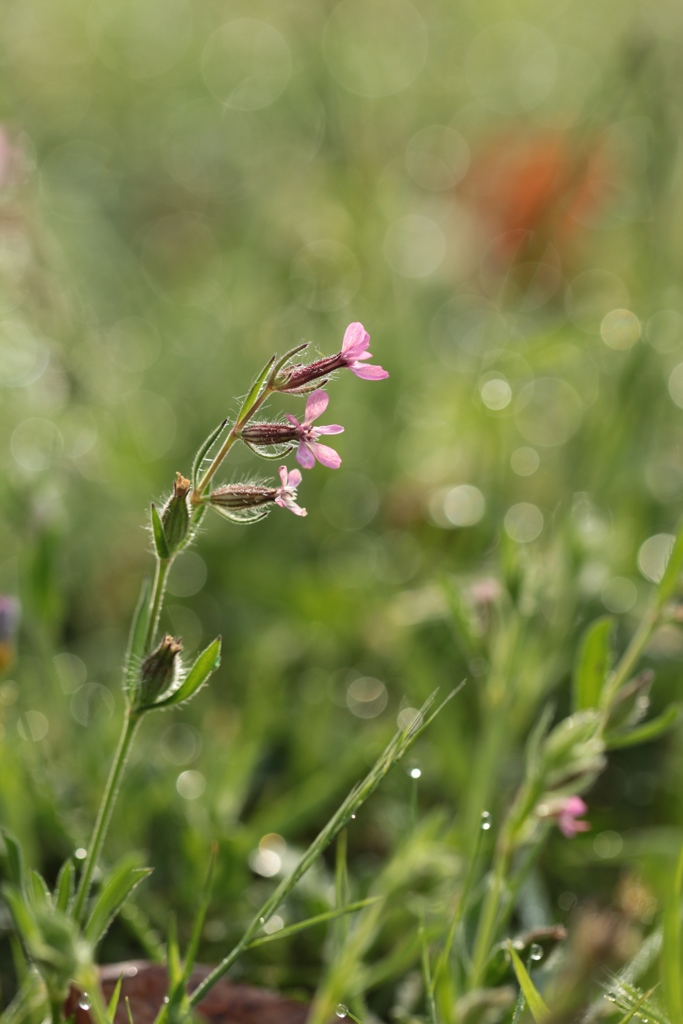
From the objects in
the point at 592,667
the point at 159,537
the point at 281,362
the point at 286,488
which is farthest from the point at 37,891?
the point at 592,667

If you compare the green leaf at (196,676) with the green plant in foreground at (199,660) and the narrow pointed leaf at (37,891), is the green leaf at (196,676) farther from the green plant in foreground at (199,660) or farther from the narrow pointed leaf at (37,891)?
the narrow pointed leaf at (37,891)

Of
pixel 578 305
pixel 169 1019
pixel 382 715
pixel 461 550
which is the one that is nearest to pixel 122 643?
pixel 382 715

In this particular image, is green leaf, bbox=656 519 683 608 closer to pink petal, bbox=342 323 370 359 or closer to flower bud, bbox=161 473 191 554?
pink petal, bbox=342 323 370 359

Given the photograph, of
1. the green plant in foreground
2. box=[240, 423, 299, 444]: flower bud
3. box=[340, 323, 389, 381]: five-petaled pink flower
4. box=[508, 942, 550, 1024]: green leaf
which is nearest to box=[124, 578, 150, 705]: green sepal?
the green plant in foreground

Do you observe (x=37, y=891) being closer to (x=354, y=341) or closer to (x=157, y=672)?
(x=157, y=672)

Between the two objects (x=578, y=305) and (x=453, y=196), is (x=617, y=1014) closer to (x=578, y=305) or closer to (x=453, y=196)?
(x=578, y=305)

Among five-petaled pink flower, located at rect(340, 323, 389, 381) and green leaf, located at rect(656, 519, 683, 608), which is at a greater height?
five-petaled pink flower, located at rect(340, 323, 389, 381)
